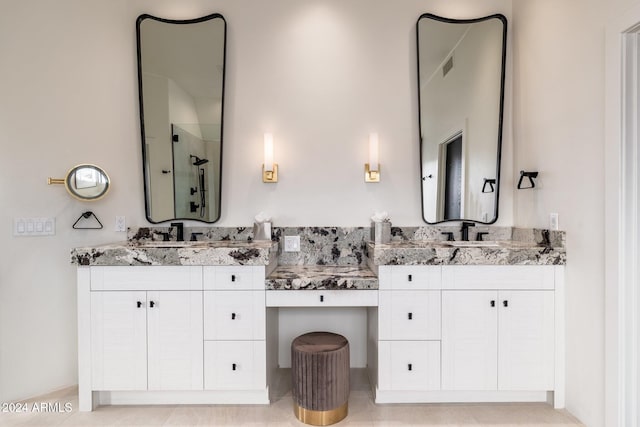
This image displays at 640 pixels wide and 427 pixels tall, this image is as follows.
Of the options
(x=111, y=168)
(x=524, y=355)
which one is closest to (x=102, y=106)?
(x=111, y=168)

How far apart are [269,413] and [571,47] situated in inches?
105

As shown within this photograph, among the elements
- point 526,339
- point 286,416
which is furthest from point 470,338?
point 286,416

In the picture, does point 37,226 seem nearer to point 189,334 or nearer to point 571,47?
→ point 189,334

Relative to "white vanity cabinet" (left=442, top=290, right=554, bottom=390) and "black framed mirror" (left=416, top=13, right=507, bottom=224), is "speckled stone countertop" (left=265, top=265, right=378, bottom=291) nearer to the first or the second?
"white vanity cabinet" (left=442, top=290, right=554, bottom=390)

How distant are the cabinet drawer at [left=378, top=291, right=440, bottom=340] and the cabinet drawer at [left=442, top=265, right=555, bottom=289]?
0.48 ft

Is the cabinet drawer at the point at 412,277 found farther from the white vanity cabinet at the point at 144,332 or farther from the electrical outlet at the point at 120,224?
the electrical outlet at the point at 120,224

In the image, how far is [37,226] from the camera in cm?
221

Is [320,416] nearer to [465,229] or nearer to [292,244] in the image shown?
[292,244]

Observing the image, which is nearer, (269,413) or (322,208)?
(269,413)

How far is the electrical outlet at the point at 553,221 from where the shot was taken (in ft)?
6.58

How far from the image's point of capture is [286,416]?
1.93 metres

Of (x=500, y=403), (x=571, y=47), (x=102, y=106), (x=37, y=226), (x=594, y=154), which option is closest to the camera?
(x=594, y=154)

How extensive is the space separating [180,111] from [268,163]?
0.74 m

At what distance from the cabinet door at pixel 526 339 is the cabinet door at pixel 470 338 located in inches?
1.9
